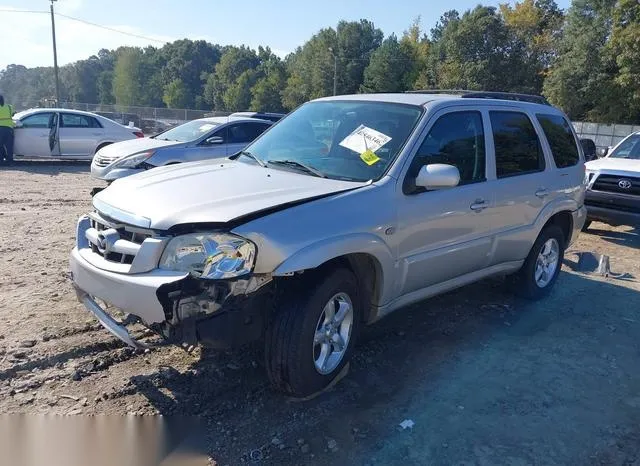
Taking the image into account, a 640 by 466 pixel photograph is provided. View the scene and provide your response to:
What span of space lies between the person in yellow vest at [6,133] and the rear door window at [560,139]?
1281 cm

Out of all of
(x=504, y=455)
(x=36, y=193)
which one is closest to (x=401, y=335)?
(x=504, y=455)

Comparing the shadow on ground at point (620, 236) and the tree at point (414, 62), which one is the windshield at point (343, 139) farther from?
the tree at point (414, 62)

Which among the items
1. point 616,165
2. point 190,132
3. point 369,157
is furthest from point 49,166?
point 616,165

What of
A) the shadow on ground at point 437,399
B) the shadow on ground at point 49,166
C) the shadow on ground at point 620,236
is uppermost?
the shadow on ground at point 49,166

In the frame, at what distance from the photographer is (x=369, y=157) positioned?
13.0ft

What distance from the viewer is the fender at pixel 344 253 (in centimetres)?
312

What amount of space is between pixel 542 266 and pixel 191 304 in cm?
410

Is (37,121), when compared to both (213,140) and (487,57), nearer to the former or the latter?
(213,140)

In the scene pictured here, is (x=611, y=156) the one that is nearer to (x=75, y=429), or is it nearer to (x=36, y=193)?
(x=75, y=429)

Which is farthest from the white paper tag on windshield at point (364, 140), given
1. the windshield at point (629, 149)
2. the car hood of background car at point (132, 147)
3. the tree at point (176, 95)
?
the tree at point (176, 95)

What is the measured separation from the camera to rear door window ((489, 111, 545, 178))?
4793 mm

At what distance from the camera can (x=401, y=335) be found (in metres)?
4.62

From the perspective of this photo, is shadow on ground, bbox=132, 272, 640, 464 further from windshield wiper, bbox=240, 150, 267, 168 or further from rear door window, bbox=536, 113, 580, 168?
rear door window, bbox=536, 113, 580, 168

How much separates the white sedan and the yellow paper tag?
12.2 meters
